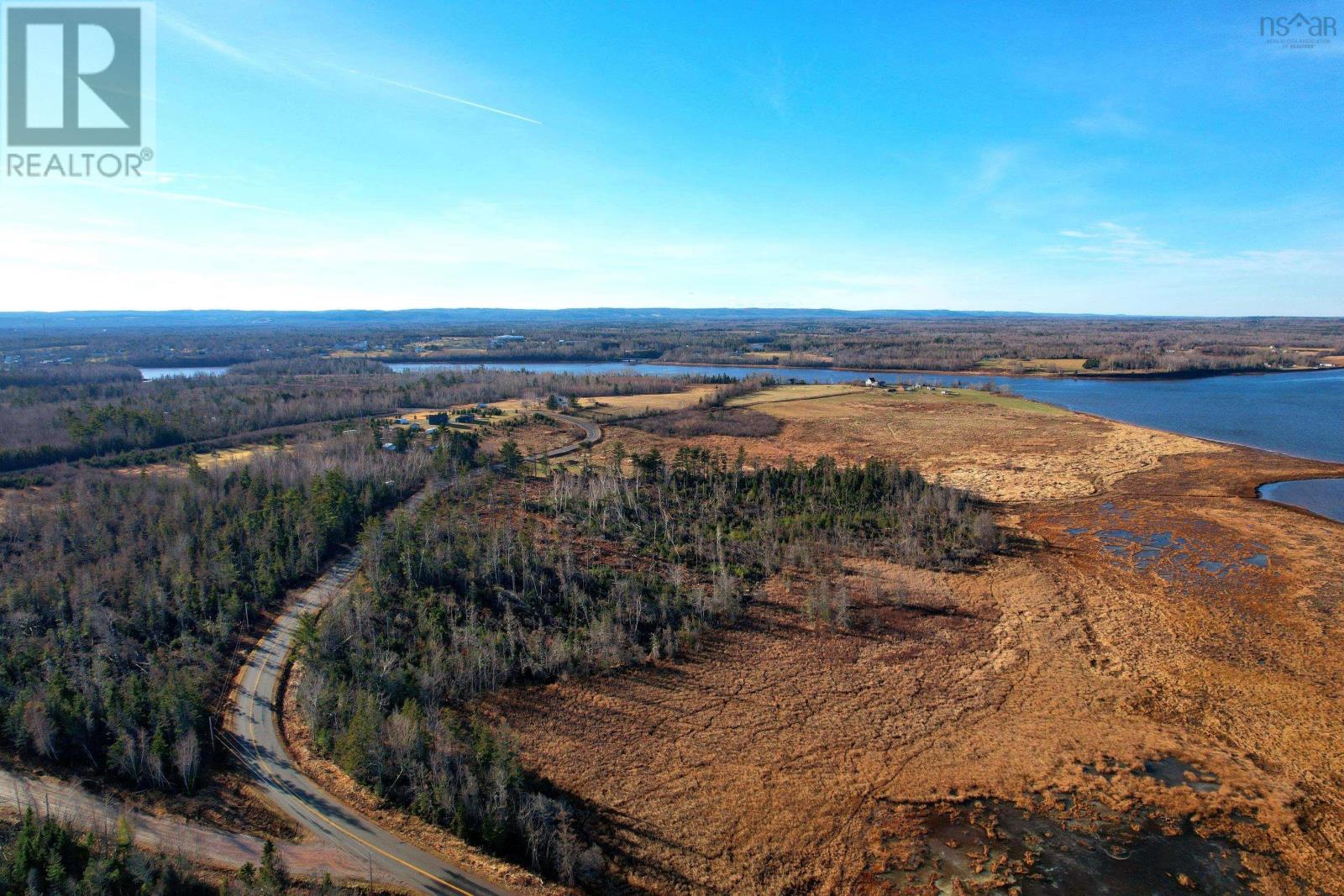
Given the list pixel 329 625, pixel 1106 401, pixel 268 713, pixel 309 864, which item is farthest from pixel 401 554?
pixel 1106 401

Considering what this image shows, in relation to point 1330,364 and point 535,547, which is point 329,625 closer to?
point 535,547

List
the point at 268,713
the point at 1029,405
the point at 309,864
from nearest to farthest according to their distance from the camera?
the point at 309,864 < the point at 268,713 < the point at 1029,405

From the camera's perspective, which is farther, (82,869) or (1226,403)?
(1226,403)

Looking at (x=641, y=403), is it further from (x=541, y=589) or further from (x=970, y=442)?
(x=541, y=589)

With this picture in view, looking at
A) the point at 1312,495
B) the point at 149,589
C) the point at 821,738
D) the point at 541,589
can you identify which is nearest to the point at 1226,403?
the point at 1312,495

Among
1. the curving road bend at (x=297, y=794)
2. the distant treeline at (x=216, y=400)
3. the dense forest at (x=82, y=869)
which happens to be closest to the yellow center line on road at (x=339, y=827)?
the curving road bend at (x=297, y=794)

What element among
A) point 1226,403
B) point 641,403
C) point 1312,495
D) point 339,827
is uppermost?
point 1226,403

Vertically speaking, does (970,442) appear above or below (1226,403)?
below
